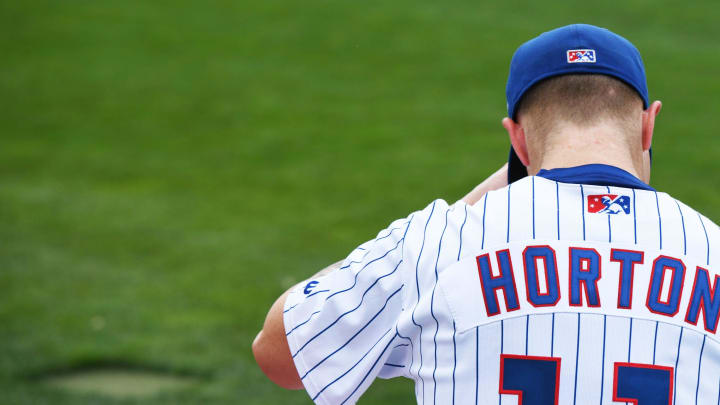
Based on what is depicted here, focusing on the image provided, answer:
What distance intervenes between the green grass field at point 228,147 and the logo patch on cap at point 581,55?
3.34 metres

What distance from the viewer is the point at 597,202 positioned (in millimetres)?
1628

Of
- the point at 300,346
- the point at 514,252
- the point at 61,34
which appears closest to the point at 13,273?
the point at 300,346

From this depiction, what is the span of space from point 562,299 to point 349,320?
44 cm

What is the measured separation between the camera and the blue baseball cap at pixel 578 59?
176 cm

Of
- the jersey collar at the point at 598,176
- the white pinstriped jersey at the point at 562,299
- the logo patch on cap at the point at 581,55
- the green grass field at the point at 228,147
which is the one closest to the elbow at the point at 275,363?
the white pinstriped jersey at the point at 562,299

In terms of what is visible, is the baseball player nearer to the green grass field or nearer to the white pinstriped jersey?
the white pinstriped jersey

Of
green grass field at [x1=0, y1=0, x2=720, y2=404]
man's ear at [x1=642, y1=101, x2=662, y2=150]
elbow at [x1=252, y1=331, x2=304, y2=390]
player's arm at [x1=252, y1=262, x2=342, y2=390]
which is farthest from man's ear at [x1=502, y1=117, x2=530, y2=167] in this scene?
green grass field at [x1=0, y1=0, x2=720, y2=404]

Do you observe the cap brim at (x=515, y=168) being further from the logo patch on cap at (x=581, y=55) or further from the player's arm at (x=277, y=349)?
the player's arm at (x=277, y=349)

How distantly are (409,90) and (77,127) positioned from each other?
13.1ft

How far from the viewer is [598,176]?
65.1 inches

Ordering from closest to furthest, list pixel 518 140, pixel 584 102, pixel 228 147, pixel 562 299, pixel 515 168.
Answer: pixel 562 299, pixel 584 102, pixel 518 140, pixel 515 168, pixel 228 147

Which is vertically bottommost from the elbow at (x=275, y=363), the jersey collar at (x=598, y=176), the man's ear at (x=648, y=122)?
the elbow at (x=275, y=363)

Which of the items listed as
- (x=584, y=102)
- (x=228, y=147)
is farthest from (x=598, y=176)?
(x=228, y=147)

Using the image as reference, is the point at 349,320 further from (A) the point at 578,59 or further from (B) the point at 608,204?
(A) the point at 578,59
